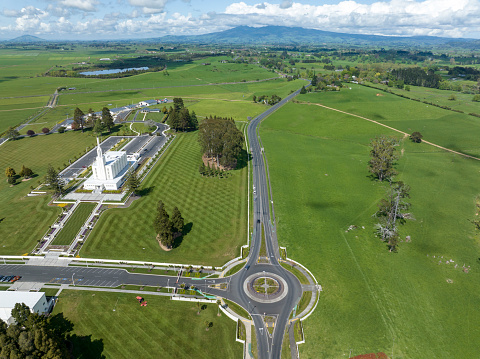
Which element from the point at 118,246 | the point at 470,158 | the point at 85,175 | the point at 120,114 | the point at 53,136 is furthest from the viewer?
the point at 120,114

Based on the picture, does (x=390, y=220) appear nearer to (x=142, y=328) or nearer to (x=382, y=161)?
(x=382, y=161)

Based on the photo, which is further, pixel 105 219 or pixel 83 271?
pixel 105 219

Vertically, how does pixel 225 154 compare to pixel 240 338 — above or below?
above

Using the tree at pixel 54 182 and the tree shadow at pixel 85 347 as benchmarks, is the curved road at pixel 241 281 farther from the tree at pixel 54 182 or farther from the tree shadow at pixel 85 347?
the tree at pixel 54 182

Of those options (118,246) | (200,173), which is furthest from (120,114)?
(118,246)

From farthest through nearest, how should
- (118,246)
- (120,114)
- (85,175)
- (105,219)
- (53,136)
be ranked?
(120,114)
(53,136)
(85,175)
(105,219)
(118,246)

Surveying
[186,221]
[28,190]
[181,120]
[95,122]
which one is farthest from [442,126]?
[28,190]

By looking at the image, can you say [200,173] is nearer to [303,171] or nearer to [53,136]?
[303,171]
